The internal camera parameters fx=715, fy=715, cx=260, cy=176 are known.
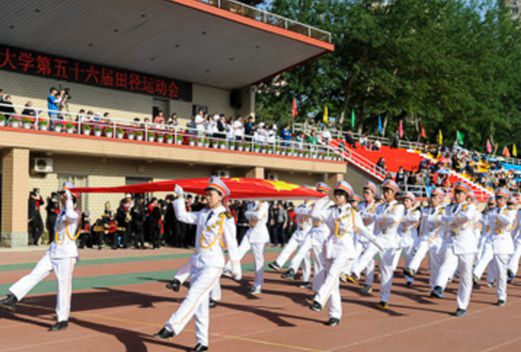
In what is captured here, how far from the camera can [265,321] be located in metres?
10.7

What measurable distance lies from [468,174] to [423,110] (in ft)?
25.2

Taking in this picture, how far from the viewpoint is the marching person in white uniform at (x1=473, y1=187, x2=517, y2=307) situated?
12.7 metres

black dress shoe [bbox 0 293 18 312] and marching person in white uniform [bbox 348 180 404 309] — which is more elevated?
marching person in white uniform [bbox 348 180 404 309]

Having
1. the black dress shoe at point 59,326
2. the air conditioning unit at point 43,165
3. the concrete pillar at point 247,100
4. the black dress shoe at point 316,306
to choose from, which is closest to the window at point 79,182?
the air conditioning unit at point 43,165

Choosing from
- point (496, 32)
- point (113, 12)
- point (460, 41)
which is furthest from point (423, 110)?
point (113, 12)

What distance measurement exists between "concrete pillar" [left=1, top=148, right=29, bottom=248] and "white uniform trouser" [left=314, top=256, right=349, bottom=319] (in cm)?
1653

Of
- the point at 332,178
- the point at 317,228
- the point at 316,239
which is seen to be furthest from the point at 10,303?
the point at 332,178

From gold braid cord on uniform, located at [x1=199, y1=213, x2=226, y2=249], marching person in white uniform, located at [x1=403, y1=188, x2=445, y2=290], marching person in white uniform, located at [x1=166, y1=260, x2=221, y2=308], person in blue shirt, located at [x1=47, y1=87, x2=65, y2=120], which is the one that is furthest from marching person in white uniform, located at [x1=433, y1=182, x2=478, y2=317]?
→ person in blue shirt, located at [x1=47, y1=87, x2=65, y2=120]

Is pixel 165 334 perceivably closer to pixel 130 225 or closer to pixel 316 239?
pixel 316 239

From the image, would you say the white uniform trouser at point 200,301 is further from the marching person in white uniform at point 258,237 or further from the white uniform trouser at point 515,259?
the white uniform trouser at point 515,259

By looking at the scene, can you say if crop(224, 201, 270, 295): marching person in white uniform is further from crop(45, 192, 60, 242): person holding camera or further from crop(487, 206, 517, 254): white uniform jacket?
crop(45, 192, 60, 242): person holding camera

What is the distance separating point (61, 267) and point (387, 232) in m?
5.89

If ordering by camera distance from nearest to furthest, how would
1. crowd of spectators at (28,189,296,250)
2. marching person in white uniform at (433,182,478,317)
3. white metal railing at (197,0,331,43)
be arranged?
marching person in white uniform at (433,182,478,317)
crowd of spectators at (28,189,296,250)
white metal railing at (197,0,331,43)

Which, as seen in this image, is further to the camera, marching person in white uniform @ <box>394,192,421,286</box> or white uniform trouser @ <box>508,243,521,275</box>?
white uniform trouser @ <box>508,243,521,275</box>
